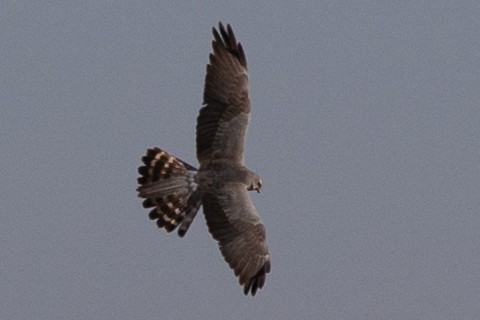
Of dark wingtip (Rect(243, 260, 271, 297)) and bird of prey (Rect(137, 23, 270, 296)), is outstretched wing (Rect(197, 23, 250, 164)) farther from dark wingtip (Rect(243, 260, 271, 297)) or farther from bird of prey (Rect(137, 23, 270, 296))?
dark wingtip (Rect(243, 260, 271, 297))

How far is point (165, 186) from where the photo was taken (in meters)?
20.3

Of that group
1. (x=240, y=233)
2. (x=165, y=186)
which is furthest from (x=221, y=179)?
(x=165, y=186)

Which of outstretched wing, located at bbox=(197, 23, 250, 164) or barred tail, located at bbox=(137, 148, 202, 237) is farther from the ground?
outstretched wing, located at bbox=(197, 23, 250, 164)

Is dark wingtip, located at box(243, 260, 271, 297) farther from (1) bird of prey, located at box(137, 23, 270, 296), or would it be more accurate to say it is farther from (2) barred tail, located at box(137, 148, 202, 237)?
(2) barred tail, located at box(137, 148, 202, 237)

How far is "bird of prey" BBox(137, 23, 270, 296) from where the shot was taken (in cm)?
1928

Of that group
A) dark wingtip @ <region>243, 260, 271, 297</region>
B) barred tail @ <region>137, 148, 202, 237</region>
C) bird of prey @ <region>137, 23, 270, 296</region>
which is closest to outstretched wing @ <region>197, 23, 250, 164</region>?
bird of prey @ <region>137, 23, 270, 296</region>

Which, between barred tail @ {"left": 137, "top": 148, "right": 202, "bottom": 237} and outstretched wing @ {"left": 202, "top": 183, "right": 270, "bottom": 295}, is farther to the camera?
barred tail @ {"left": 137, "top": 148, "right": 202, "bottom": 237}

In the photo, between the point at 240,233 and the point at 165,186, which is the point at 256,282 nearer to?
the point at 240,233

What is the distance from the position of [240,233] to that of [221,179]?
40.5 inches

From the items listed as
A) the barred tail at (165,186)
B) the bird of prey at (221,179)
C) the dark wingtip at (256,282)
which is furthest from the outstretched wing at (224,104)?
the dark wingtip at (256,282)

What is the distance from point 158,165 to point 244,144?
1.68m

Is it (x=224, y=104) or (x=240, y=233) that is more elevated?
(x=224, y=104)

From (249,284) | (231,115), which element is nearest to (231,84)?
(231,115)

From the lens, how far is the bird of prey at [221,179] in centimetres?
1928
